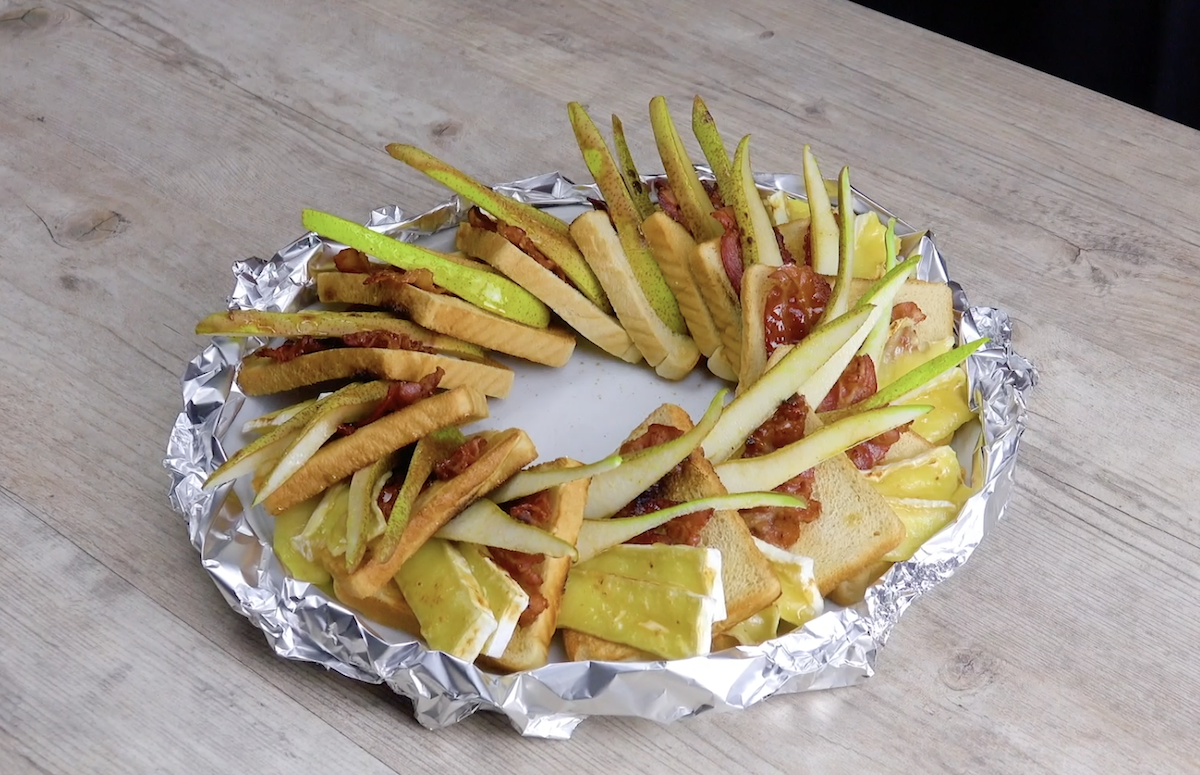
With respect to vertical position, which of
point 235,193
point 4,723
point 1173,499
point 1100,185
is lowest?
point 4,723

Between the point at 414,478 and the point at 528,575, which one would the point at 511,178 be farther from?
the point at 528,575

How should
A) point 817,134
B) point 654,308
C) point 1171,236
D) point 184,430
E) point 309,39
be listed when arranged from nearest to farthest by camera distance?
point 184,430, point 654,308, point 1171,236, point 817,134, point 309,39

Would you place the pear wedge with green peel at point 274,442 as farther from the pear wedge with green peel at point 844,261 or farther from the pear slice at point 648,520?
the pear wedge with green peel at point 844,261

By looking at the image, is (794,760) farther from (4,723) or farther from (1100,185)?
(1100,185)

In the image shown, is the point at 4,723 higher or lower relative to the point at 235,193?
lower

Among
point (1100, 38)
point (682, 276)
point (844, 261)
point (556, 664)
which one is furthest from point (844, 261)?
point (1100, 38)

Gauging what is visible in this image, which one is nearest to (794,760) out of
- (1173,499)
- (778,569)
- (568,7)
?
(778,569)
